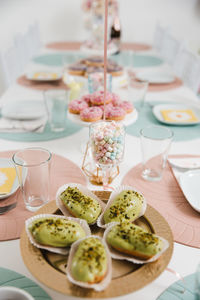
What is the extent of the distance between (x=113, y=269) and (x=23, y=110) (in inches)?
42.6

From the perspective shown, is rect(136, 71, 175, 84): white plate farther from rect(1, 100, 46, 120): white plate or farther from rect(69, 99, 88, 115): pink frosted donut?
rect(69, 99, 88, 115): pink frosted donut

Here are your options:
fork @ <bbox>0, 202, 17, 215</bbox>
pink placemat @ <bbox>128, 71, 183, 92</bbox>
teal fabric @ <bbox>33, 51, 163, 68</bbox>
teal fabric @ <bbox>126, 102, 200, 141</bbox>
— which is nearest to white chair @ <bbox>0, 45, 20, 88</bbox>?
teal fabric @ <bbox>33, 51, 163, 68</bbox>

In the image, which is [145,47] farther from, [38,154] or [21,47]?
[38,154]

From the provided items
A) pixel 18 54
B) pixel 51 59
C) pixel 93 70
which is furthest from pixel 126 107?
pixel 18 54

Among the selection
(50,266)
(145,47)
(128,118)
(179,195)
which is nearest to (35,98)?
(128,118)

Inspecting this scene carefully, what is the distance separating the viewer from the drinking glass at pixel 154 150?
1009 mm

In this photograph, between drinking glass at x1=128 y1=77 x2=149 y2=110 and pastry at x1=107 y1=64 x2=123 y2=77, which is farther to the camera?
pastry at x1=107 y1=64 x2=123 y2=77

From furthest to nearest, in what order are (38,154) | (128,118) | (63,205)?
(128,118) → (38,154) → (63,205)

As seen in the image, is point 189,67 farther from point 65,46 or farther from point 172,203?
point 172,203

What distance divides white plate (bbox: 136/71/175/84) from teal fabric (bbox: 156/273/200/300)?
4.86 feet

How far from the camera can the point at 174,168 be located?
3.53 ft

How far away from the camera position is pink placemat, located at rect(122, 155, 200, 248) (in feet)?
2.61

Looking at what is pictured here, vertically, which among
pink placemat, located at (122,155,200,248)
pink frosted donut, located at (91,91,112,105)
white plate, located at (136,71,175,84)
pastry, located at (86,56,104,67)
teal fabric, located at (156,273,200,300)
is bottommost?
teal fabric, located at (156,273,200,300)

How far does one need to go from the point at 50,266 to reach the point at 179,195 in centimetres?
51
